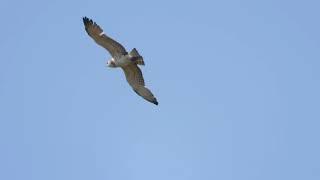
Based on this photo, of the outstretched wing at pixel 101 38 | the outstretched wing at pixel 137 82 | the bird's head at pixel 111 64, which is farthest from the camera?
the outstretched wing at pixel 137 82

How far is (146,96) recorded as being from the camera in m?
49.8

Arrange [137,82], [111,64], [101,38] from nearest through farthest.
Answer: [101,38]
[111,64]
[137,82]

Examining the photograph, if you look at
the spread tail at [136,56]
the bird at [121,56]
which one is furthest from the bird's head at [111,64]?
the spread tail at [136,56]

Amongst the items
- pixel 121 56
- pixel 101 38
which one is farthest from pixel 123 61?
pixel 101 38

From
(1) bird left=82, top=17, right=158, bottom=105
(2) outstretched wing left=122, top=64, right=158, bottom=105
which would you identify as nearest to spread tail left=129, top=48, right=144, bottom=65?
(1) bird left=82, top=17, right=158, bottom=105

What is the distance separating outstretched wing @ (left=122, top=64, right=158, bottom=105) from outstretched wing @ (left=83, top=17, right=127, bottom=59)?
2.37 feet

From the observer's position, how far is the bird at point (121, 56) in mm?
47688

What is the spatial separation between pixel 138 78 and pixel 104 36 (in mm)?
2026

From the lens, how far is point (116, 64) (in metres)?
48.4

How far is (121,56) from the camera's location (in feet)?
158

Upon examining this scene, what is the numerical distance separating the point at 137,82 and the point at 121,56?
1.31 m

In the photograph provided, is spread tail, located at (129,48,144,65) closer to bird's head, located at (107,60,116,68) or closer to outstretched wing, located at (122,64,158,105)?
outstretched wing, located at (122,64,158,105)

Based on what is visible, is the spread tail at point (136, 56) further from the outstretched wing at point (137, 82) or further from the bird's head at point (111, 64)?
the bird's head at point (111, 64)

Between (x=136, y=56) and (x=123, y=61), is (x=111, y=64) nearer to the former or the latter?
(x=123, y=61)
